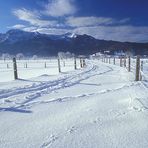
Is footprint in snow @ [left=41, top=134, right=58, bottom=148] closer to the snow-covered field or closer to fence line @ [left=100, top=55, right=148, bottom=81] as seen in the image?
the snow-covered field

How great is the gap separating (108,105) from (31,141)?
293cm

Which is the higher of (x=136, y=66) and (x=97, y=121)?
(x=136, y=66)

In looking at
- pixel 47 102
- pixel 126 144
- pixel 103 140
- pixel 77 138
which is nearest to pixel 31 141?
pixel 77 138

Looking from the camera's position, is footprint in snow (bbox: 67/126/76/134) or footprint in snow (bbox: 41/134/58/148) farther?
footprint in snow (bbox: 67/126/76/134)

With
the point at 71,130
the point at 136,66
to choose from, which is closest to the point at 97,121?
the point at 71,130

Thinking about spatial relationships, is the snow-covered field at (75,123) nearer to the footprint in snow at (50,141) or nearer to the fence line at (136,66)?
the footprint in snow at (50,141)

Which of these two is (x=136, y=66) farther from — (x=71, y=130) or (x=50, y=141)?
(x=50, y=141)

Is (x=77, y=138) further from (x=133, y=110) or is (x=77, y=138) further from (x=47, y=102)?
(x=47, y=102)

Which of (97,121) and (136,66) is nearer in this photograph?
(97,121)

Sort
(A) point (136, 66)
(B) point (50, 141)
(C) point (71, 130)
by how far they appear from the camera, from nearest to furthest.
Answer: (B) point (50, 141)
(C) point (71, 130)
(A) point (136, 66)

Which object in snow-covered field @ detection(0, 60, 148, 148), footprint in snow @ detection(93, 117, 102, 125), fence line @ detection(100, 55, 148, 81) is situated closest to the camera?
snow-covered field @ detection(0, 60, 148, 148)

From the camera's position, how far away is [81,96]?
8156mm

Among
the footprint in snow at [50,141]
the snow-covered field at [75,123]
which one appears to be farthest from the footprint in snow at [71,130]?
the footprint in snow at [50,141]

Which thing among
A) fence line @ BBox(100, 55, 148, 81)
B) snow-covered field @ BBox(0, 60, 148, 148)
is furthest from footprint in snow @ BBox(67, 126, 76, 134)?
fence line @ BBox(100, 55, 148, 81)
